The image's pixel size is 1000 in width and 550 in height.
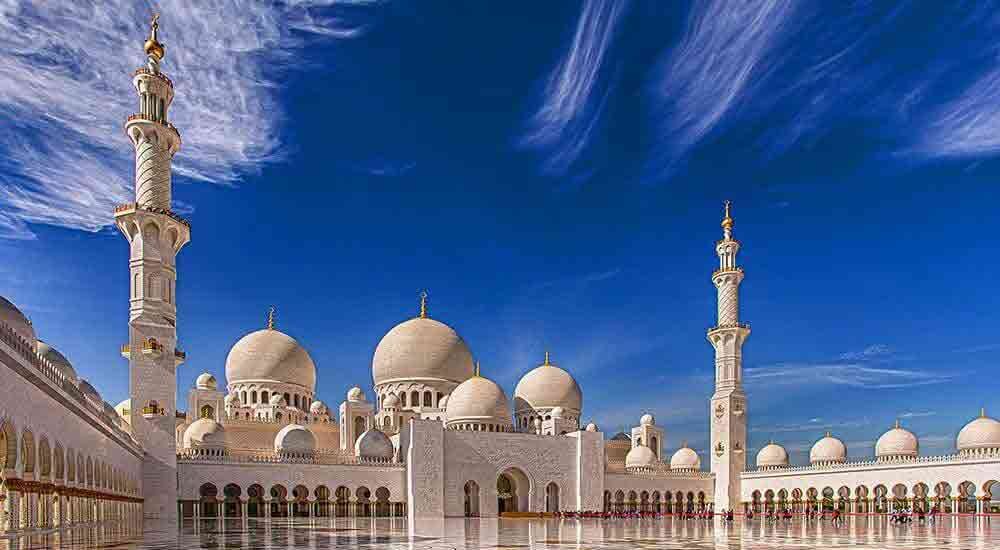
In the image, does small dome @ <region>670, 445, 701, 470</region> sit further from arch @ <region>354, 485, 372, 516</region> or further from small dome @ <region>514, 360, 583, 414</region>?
arch @ <region>354, 485, 372, 516</region>

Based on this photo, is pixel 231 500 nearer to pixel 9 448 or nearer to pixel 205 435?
pixel 205 435

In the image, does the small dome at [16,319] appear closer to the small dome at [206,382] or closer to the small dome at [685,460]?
the small dome at [206,382]

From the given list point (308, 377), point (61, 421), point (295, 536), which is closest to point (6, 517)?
point (61, 421)

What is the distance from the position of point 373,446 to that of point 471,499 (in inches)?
204

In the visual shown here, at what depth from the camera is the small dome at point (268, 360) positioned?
39.3 meters

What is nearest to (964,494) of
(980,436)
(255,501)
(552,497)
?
(980,436)

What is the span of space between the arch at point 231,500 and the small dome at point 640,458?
20.4 m

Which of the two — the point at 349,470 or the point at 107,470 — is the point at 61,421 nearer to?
the point at 107,470

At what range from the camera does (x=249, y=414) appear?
124 ft

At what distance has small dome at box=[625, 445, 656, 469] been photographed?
43581 mm

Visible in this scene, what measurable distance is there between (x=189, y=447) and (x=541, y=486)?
14.9 metres

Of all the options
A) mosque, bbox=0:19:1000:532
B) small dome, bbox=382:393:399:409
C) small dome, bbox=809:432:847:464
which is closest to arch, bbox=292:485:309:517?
mosque, bbox=0:19:1000:532

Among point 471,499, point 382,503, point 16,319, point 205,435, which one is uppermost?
point 16,319

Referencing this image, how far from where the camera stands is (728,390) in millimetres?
41000
